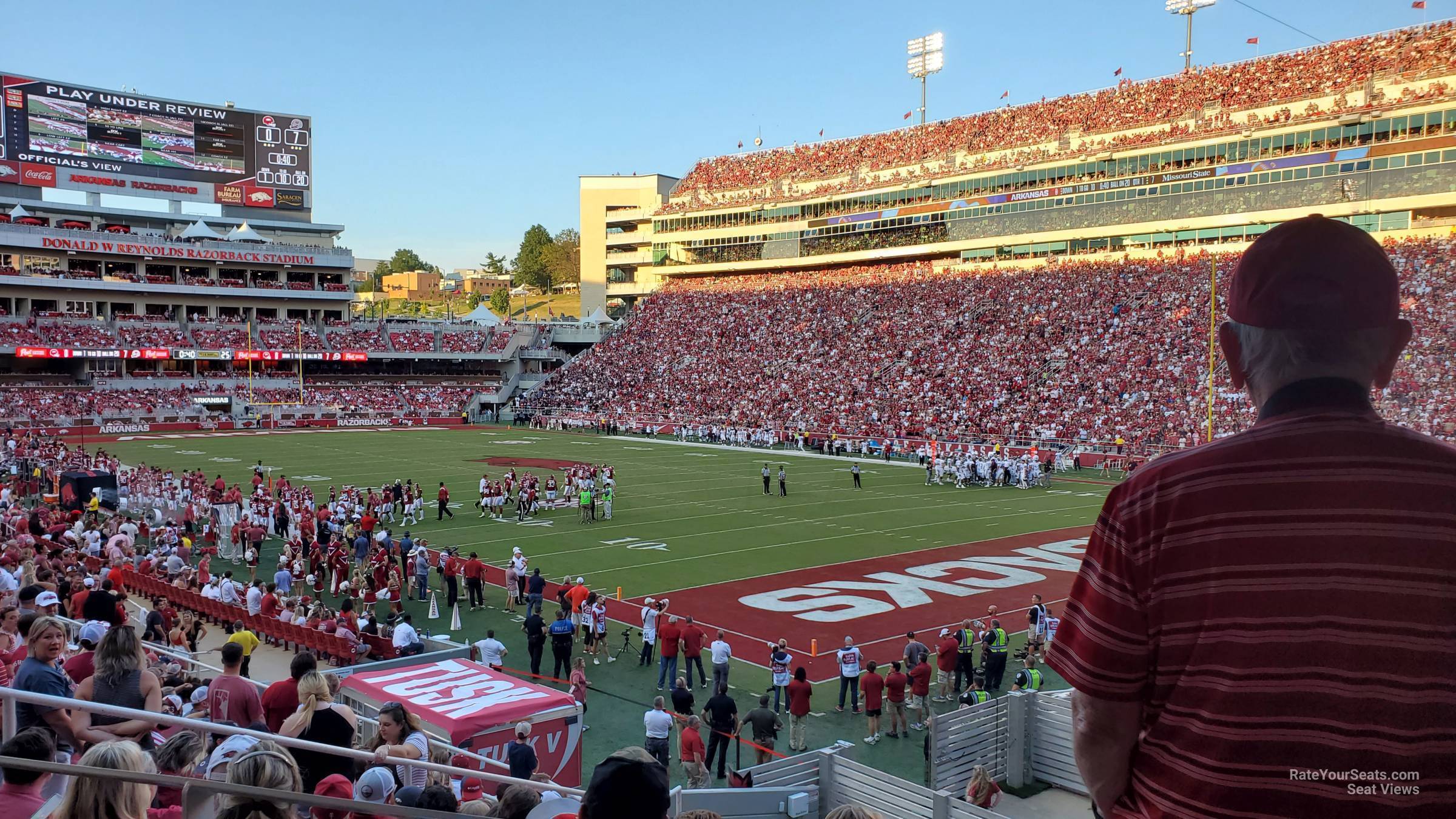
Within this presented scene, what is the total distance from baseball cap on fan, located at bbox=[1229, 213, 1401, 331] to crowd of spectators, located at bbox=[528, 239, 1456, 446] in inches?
1260

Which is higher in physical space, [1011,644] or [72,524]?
[72,524]

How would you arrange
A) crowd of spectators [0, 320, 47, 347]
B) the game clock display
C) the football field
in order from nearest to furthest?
1. the football field
2. crowd of spectators [0, 320, 47, 347]
3. the game clock display

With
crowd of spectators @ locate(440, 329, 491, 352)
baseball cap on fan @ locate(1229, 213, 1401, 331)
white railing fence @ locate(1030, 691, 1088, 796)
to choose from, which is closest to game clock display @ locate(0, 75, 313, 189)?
crowd of spectators @ locate(440, 329, 491, 352)

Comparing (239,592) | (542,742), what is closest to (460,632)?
(239,592)

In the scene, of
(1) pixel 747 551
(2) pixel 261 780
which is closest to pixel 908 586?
(1) pixel 747 551

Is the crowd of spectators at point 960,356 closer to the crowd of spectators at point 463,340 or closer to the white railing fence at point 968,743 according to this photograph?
the crowd of spectators at point 463,340

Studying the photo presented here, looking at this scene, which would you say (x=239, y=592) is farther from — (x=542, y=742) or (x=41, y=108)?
(x=41, y=108)

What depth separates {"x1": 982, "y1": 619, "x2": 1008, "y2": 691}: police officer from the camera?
14.0 metres

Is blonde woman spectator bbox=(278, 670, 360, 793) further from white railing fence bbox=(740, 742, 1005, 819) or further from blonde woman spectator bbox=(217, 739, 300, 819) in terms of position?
white railing fence bbox=(740, 742, 1005, 819)

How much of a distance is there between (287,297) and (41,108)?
65.8ft

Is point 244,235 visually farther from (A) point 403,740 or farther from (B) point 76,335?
(A) point 403,740

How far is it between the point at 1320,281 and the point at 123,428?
210 feet

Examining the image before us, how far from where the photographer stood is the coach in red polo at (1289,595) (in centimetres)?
147

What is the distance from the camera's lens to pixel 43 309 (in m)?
69.9
